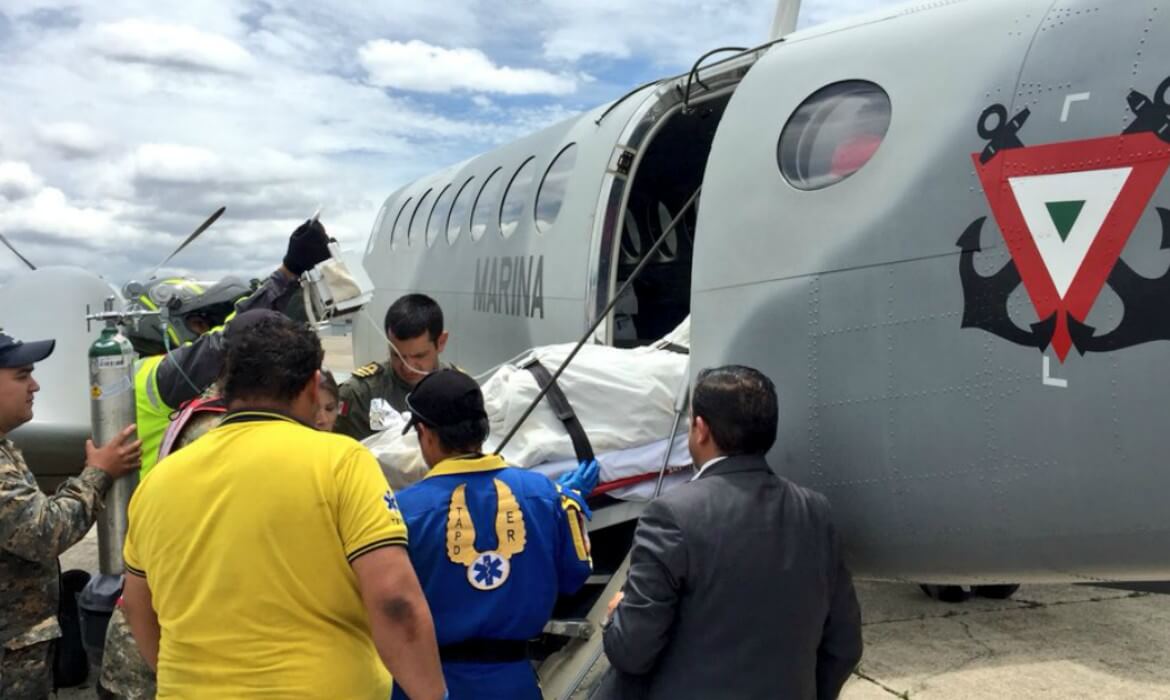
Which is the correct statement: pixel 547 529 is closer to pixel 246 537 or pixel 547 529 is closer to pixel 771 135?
pixel 246 537

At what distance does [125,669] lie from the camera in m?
3.79

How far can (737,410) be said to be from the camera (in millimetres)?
2742

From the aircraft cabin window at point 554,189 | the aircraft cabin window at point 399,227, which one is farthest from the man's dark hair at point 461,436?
the aircraft cabin window at point 399,227

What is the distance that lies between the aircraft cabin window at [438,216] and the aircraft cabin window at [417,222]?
11.6 inches

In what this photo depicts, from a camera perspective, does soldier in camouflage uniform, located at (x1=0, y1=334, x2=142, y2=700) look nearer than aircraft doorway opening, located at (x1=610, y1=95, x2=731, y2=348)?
Yes

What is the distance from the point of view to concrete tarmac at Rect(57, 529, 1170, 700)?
6027mm

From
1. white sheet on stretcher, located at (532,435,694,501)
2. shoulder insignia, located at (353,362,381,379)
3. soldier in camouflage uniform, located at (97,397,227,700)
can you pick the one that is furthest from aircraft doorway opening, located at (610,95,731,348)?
soldier in camouflage uniform, located at (97,397,227,700)

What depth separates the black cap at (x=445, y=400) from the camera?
9.72ft

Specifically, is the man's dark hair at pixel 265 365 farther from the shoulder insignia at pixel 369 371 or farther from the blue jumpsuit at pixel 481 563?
the shoulder insignia at pixel 369 371

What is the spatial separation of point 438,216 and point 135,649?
6.60m

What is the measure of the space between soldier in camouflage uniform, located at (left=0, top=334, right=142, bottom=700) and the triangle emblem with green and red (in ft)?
12.3

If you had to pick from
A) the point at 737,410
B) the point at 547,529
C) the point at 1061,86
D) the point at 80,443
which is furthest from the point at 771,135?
the point at 80,443

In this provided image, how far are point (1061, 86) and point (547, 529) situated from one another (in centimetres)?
241

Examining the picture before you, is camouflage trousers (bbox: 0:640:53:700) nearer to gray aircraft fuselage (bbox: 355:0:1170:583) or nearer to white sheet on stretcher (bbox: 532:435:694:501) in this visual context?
white sheet on stretcher (bbox: 532:435:694:501)
